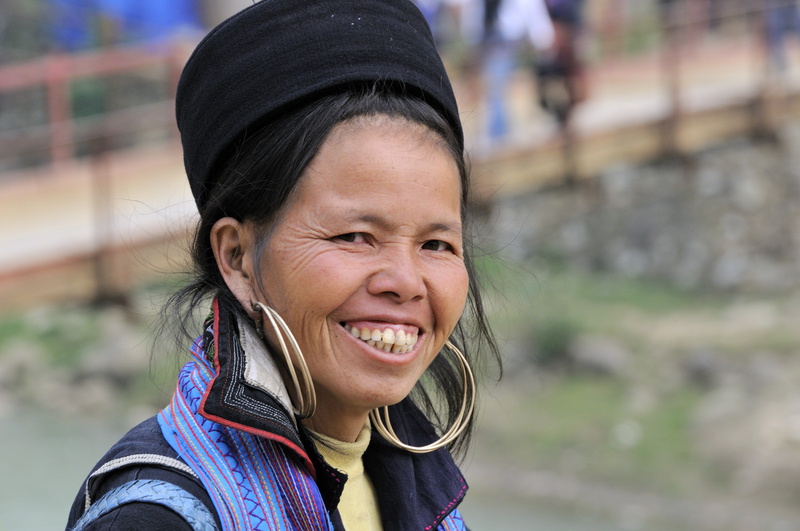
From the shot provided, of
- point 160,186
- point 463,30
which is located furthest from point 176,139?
point 463,30

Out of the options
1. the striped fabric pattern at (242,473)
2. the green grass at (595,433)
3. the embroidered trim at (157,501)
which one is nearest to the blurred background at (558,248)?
the green grass at (595,433)

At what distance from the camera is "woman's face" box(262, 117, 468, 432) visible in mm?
1429

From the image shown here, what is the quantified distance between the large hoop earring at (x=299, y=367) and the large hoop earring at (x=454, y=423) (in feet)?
0.80

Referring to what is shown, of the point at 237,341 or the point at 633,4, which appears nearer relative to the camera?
the point at 237,341

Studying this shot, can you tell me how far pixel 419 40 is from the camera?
1545mm

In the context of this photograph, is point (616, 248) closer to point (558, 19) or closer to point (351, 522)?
point (558, 19)

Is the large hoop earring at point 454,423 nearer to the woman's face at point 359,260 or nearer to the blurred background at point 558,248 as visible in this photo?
the woman's face at point 359,260

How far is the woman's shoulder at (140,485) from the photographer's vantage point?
1.23 meters

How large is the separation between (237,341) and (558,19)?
28.8ft

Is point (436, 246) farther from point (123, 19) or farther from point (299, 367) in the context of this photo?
point (123, 19)

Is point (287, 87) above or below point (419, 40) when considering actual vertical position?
below

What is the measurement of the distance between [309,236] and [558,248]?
367 inches

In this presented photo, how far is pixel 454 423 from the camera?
1732mm

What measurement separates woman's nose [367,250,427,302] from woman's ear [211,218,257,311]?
0.19 metres
